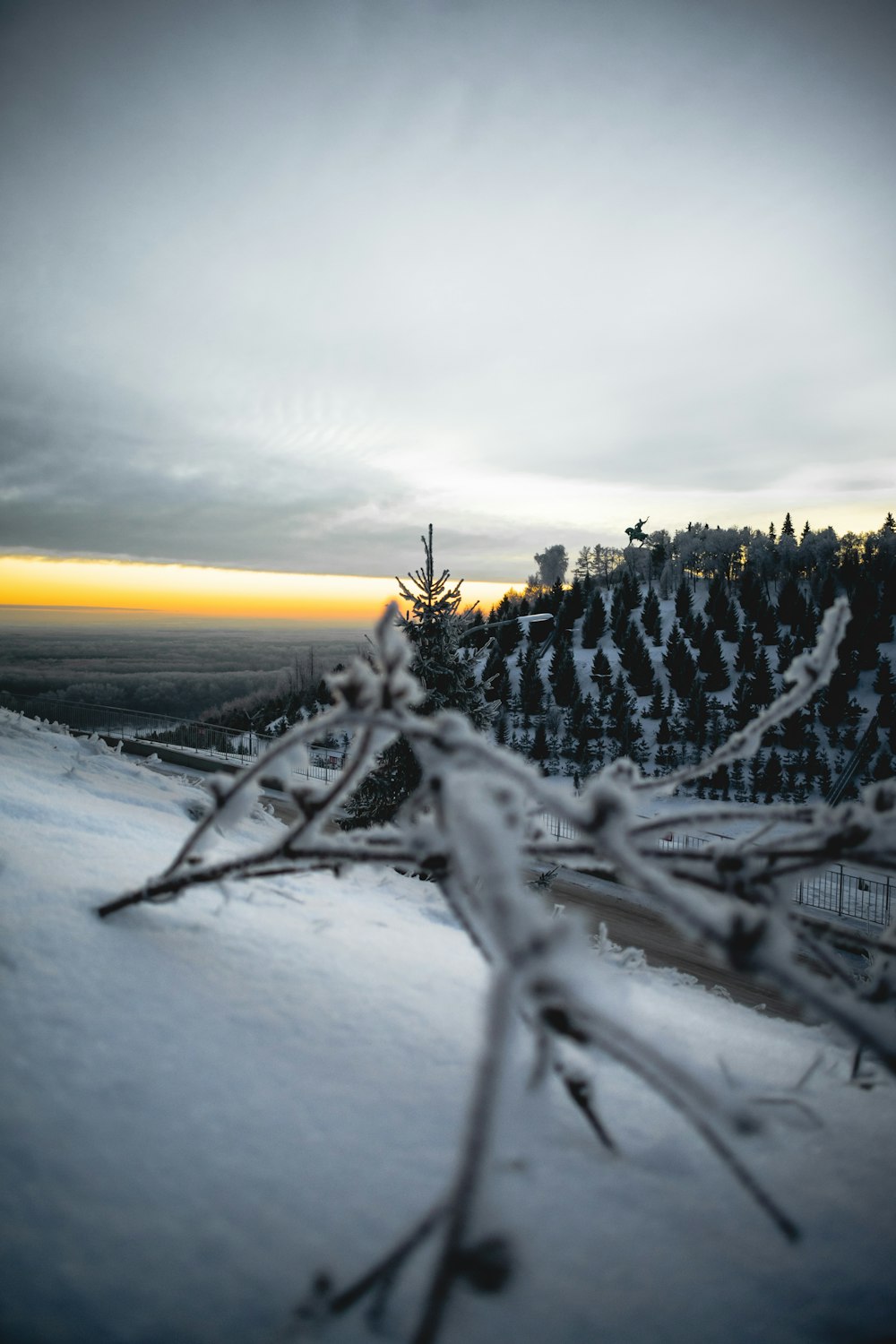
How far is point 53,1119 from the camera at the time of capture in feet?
2.37

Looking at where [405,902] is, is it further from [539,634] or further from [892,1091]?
[539,634]

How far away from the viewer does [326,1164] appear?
0.73 m

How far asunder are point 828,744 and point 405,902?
24.2m

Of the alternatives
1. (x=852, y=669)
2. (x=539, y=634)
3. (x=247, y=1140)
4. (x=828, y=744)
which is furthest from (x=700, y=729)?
(x=247, y=1140)

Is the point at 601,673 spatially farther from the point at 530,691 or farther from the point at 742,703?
the point at 742,703

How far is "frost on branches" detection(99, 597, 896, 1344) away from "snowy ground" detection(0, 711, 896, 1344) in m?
0.05

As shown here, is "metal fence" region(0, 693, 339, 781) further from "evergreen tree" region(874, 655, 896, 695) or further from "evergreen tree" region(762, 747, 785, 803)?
"evergreen tree" region(874, 655, 896, 695)

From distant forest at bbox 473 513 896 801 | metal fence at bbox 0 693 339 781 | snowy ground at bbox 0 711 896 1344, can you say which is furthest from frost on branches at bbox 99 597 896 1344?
metal fence at bbox 0 693 339 781

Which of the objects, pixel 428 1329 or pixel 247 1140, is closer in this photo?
pixel 428 1329

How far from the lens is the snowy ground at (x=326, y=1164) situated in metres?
0.59

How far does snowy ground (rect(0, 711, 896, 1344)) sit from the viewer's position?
23.1 inches

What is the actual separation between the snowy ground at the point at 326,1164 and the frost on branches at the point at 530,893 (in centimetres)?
5

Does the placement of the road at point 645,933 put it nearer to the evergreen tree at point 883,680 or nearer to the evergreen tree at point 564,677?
the evergreen tree at point 564,677

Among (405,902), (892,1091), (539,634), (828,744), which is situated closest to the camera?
(892,1091)
